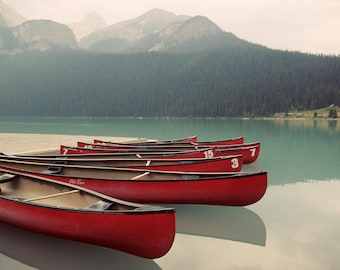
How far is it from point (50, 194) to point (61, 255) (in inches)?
61.2

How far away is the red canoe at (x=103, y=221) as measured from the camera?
6027 mm

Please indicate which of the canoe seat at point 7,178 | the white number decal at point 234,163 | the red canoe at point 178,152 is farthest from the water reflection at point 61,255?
the red canoe at point 178,152

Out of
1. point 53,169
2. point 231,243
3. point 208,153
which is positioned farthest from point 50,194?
point 208,153

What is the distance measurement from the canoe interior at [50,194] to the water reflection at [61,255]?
2.56 ft

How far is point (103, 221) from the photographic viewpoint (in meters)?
6.16

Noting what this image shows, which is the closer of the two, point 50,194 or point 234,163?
point 50,194

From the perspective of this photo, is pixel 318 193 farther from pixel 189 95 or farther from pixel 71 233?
pixel 189 95

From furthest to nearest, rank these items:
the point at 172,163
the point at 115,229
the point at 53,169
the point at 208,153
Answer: the point at 208,153, the point at 172,163, the point at 53,169, the point at 115,229

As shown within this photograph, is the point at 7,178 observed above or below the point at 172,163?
above

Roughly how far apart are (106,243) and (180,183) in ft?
10.3

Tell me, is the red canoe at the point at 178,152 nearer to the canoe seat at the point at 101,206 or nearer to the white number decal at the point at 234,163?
the white number decal at the point at 234,163

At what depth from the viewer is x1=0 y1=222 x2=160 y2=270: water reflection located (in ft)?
22.0

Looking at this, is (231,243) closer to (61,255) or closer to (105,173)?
(61,255)

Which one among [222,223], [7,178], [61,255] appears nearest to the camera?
[61,255]
